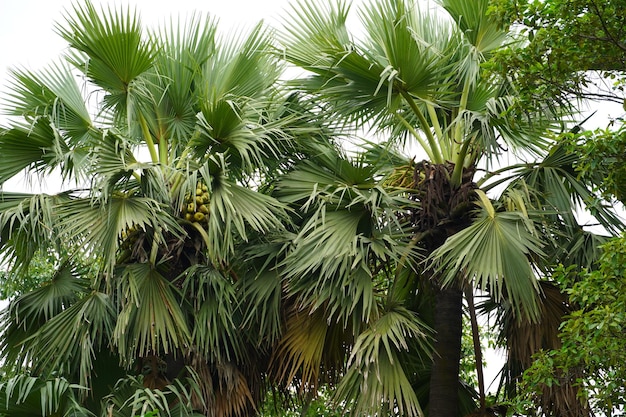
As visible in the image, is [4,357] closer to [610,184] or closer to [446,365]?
[446,365]

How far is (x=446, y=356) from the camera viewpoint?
8.32 meters

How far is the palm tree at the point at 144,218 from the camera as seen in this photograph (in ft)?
25.5

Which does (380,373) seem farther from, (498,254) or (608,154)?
(608,154)

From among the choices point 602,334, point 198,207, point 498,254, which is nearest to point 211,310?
point 198,207

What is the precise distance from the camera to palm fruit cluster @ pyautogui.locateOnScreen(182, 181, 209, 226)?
824 cm

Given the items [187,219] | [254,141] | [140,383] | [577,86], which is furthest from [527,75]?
[140,383]

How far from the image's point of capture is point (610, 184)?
21.7 feet

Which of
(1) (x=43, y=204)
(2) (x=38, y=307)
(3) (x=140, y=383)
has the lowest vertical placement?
(3) (x=140, y=383)

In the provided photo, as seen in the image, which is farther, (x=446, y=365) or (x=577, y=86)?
(x=446, y=365)

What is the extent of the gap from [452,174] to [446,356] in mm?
1471

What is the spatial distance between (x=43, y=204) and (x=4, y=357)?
141cm

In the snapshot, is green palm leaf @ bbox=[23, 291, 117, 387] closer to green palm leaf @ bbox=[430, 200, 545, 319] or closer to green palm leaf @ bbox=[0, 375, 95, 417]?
green palm leaf @ bbox=[0, 375, 95, 417]

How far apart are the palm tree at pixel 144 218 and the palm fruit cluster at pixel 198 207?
0.04 feet

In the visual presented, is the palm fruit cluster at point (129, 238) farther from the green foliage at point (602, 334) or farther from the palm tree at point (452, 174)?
the green foliage at point (602, 334)
